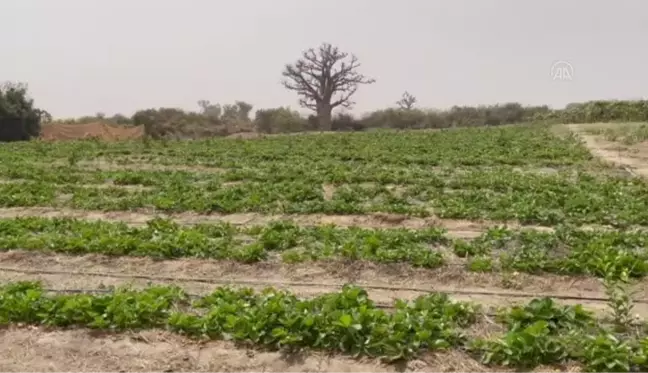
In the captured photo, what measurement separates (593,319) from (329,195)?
21.5 feet

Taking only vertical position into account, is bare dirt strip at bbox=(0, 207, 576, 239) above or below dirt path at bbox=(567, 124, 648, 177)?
below

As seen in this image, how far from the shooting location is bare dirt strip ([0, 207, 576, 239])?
800 cm

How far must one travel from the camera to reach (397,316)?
4242mm

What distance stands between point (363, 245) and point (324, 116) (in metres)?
43.9

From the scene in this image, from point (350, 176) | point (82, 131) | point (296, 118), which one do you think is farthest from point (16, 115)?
point (350, 176)

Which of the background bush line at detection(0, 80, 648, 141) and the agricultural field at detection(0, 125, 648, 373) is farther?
the background bush line at detection(0, 80, 648, 141)

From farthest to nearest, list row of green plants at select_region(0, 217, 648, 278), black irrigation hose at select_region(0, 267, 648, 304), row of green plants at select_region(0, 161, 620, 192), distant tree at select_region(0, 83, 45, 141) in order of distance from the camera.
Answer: distant tree at select_region(0, 83, 45, 141), row of green plants at select_region(0, 161, 620, 192), row of green plants at select_region(0, 217, 648, 278), black irrigation hose at select_region(0, 267, 648, 304)

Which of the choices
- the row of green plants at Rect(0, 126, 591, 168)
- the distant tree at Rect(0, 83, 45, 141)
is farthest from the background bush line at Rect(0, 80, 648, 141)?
the row of green plants at Rect(0, 126, 591, 168)

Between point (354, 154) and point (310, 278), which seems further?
point (354, 154)

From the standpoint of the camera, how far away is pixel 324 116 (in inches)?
1962

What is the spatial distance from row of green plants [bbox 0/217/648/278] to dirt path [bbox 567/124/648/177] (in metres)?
7.68

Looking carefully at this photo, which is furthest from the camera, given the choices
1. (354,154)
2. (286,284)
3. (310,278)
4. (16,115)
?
(16,115)

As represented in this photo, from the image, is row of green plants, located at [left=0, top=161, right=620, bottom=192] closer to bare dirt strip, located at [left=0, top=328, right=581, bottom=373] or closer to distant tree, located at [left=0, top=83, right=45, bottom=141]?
bare dirt strip, located at [left=0, top=328, right=581, bottom=373]

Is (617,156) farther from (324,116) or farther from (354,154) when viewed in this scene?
(324,116)
